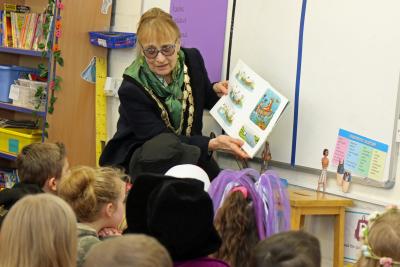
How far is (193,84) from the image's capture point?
3.50 metres

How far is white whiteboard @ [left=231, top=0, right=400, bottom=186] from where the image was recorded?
118 inches

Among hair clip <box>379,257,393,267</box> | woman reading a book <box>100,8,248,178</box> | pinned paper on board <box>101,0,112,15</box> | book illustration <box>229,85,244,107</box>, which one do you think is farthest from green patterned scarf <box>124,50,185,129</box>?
hair clip <box>379,257,393,267</box>

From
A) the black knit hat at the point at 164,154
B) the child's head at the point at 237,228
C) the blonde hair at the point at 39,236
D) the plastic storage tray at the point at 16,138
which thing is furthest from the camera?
the plastic storage tray at the point at 16,138

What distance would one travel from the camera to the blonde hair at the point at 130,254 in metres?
1.56

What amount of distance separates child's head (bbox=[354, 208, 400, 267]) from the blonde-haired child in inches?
40.2

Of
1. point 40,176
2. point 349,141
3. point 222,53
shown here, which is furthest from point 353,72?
point 40,176

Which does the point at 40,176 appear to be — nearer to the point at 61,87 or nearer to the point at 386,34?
the point at 61,87

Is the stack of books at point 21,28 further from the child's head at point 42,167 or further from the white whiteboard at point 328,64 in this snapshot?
the white whiteboard at point 328,64

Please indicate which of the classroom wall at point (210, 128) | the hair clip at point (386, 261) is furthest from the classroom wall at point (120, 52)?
the hair clip at point (386, 261)

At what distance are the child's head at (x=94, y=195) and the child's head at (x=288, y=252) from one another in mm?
1046

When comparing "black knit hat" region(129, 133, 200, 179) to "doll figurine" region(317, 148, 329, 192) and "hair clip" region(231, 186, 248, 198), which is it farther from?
"hair clip" region(231, 186, 248, 198)

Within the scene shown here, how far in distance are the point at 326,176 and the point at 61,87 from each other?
6.89 feet

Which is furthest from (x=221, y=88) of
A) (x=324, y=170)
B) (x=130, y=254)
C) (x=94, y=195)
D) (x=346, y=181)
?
(x=130, y=254)

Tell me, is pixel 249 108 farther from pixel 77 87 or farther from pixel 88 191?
pixel 77 87
